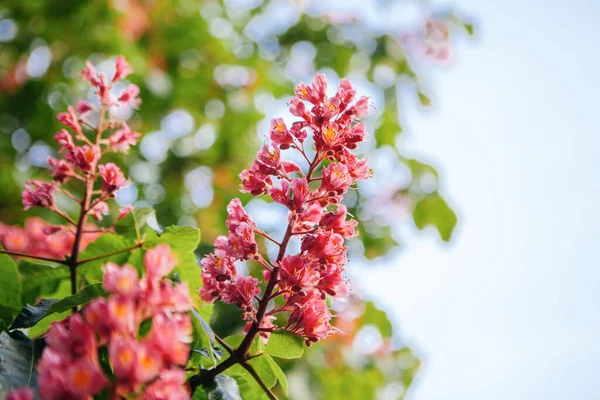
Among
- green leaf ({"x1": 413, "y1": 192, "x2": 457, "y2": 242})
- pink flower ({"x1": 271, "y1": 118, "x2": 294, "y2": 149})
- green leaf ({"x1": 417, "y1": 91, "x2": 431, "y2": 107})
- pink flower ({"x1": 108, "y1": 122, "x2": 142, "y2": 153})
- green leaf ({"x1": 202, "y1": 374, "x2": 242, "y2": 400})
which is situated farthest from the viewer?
green leaf ({"x1": 417, "y1": 91, "x2": 431, "y2": 107})

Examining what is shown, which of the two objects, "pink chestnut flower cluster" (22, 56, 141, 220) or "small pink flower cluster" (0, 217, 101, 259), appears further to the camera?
"small pink flower cluster" (0, 217, 101, 259)

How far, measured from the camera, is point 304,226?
166cm

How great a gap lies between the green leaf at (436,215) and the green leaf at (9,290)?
10.3 feet

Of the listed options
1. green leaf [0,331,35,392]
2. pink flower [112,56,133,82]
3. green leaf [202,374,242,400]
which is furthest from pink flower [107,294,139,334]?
pink flower [112,56,133,82]

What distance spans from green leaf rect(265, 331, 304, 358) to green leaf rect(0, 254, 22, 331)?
29.4 inches

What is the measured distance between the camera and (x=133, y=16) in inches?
223

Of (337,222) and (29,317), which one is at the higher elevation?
(337,222)

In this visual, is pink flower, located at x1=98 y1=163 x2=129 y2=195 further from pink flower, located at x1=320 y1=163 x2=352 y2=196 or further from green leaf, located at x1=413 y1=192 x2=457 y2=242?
green leaf, located at x1=413 y1=192 x2=457 y2=242

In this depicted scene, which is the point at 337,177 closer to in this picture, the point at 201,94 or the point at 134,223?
the point at 134,223

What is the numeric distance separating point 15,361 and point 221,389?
0.47 meters

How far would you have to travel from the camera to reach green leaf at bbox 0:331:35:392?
1285mm

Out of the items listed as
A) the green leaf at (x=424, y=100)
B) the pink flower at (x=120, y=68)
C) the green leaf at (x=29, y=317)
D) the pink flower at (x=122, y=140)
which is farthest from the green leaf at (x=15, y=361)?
the green leaf at (x=424, y=100)

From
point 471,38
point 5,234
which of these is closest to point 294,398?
point 5,234

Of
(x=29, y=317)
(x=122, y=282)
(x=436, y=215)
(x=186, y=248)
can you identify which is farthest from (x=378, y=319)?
(x=122, y=282)
